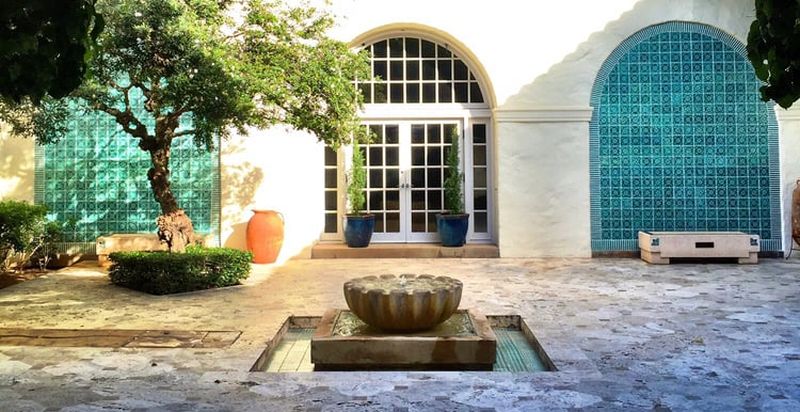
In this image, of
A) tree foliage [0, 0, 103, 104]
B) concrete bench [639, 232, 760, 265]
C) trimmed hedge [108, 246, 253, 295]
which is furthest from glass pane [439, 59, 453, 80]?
tree foliage [0, 0, 103, 104]

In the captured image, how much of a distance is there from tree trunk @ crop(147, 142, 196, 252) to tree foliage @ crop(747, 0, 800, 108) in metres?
6.22

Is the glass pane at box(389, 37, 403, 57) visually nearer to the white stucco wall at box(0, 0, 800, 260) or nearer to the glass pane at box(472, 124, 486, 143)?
the white stucco wall at box(0, 0, 800, 260)

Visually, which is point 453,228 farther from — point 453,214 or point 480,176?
point 480,176

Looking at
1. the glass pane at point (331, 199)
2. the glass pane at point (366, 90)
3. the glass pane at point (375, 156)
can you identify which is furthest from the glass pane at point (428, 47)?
the glass pane at point (331, 199)

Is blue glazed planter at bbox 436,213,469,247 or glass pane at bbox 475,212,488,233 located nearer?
blue glazed planter at bbox 436,213,469,247

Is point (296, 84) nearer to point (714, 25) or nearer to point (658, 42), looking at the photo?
point (658, 42)

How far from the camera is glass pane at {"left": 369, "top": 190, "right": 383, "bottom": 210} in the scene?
10383mm

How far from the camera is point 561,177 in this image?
9.80 metres

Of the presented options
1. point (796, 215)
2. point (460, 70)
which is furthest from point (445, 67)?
point (796, 215)

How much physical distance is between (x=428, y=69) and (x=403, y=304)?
6.55m

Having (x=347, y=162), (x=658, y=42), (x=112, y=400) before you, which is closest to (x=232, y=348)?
(x=112, y=400)

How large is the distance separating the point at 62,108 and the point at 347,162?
440 centimetres

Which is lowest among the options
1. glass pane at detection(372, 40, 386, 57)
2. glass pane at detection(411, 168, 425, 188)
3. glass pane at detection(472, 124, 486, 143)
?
glass pane at detection(411, 168, 425, 188)

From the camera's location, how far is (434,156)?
10383 mm
